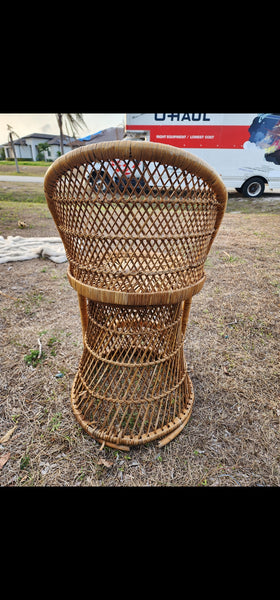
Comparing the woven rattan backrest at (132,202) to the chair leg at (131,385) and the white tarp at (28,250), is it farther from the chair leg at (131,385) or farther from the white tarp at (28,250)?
the white tarp at (28,250)

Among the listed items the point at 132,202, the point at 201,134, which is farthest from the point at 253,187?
the point at 132,202

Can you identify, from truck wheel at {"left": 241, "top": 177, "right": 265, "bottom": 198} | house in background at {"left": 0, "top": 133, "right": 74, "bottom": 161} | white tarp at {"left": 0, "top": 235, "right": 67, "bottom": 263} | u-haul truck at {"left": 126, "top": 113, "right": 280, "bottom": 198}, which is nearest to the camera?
white tarp at {"left": 0, "top": 235, "right": 67, "bottom": 263}

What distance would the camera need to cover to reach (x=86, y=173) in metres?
0.87

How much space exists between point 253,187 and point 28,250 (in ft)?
23.0

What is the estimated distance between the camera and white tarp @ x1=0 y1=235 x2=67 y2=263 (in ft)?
11.2

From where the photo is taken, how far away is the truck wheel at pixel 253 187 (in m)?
7.72

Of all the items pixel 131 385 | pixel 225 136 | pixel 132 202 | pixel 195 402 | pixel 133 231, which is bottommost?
pixel 195 402

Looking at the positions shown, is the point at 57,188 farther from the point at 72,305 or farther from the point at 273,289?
the point at 273,289

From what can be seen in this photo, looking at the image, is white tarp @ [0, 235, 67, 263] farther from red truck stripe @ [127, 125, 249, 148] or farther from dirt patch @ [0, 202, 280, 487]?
red truck stripe @ [127, 125, 249, 148]

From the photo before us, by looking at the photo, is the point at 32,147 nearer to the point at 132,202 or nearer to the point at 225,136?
the point at 225,136

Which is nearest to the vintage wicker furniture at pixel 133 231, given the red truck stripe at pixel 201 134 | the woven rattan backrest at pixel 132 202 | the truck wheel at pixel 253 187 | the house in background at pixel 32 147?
the woven rattan backrest at pixel 132 202

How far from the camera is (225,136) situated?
7.12 m

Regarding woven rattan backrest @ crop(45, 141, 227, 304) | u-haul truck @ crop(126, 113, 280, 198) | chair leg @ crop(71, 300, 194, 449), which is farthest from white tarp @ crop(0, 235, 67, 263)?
u-haul truck @ crop(126, 113, 280, 198)

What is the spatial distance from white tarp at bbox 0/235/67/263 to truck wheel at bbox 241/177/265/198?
6.27m
